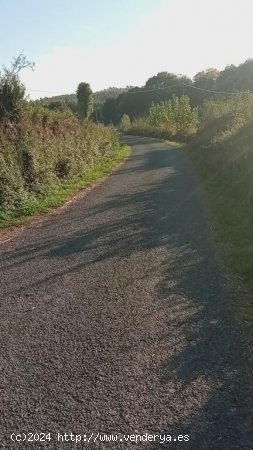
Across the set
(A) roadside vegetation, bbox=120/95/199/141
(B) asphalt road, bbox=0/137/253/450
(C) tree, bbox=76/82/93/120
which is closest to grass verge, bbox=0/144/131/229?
(B) asphalt road, bbox=0/137/253/450

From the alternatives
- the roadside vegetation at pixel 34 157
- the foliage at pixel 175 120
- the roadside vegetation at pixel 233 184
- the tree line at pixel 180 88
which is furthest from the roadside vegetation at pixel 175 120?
the roadside vegetation at pixel 34 157

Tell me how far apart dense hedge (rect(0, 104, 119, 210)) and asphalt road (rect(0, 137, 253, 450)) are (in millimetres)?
3015

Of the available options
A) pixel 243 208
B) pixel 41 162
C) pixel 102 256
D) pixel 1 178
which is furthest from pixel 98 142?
pixel 102 256

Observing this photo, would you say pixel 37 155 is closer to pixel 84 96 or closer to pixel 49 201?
pixel 49 201

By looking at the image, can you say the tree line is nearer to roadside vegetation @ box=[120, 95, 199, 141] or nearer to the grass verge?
roadside vegetation @ box=[120, 95, 199, 141]

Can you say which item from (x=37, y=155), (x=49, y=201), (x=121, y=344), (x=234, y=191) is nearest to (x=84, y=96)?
(x=37, y=155)

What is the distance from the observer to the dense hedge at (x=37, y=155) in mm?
9118

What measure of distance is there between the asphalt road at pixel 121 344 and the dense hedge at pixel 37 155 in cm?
301

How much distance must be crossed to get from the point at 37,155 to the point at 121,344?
861 centimetres

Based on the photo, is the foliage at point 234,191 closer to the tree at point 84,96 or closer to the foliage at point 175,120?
the foliage at point 175,120

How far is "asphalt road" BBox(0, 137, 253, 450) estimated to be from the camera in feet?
7.91

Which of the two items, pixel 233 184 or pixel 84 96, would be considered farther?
pixel 84 96

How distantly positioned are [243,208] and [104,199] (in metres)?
4.28

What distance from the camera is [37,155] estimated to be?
35.5 ft
